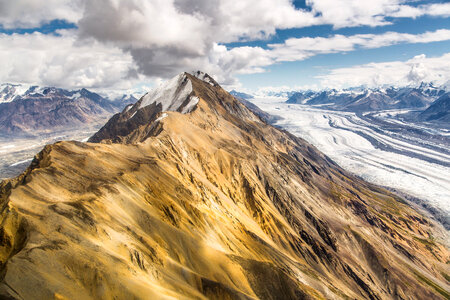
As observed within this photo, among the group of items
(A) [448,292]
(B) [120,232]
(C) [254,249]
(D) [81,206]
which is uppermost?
(D) [81,206]

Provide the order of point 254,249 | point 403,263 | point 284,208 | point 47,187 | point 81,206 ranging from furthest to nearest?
point 403,263 → point 284,208 → point 254,249 → point 47,187 → point 81,206

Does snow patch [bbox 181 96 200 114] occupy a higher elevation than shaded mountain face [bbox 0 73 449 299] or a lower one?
higher

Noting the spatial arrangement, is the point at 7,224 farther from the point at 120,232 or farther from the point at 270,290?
the point at 270,290

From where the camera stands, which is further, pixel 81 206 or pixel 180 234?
pixel 180 234

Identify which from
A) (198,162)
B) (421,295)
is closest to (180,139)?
(198,162)

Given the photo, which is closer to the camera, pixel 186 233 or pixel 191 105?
pixel 186 233

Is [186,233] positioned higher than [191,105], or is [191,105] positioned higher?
[191,105]

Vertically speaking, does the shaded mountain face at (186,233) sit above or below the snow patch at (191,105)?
below

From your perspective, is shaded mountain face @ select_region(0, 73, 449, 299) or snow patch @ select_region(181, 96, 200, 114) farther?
snow patch @ select_region(181, 96, 200, 114)
